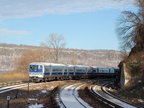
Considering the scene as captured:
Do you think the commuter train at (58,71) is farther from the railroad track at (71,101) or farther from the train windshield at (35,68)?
the railroad track at (71,101)

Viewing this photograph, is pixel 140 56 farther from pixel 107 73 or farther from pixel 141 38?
pixel 107 73

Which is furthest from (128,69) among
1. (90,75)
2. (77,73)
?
(90,75)

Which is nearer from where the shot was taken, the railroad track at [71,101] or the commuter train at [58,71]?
the railroad track at [71,101]

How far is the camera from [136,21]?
23672mm

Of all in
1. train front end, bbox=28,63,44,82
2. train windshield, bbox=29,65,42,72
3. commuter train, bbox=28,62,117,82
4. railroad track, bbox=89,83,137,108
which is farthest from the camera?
commuter train, bbox=28,62,117,82

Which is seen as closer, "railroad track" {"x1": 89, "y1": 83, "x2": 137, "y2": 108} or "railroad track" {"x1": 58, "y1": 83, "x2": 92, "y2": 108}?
"railroad track" {"x1": 58, "y1": 83, "x2": 92, "y2": 108}

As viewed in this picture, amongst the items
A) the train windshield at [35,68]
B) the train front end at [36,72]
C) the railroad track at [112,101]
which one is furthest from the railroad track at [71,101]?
the train windshield at [35,68]

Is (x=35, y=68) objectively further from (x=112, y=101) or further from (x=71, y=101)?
(x=112, y=101)

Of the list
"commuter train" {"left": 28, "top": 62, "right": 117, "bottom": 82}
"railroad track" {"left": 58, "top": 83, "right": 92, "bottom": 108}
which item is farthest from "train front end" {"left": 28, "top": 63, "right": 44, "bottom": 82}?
"railroad track" {"left": 58, "top": 83, "right": 92, "bottom": 108}

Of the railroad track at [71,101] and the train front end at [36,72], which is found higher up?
the train front end at [36,72]

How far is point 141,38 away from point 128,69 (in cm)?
406

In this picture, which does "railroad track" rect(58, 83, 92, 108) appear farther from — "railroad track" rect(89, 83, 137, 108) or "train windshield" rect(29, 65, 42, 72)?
"train windshield" rect(29, 65, 42, 72)

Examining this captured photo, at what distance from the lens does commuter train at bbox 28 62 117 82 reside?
30.1 m

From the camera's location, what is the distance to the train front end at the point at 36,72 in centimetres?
2986
